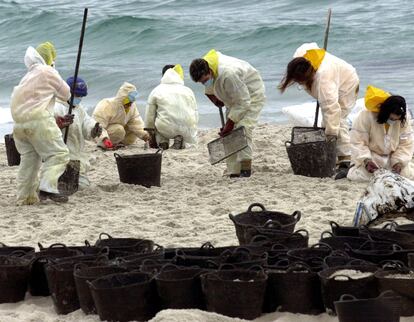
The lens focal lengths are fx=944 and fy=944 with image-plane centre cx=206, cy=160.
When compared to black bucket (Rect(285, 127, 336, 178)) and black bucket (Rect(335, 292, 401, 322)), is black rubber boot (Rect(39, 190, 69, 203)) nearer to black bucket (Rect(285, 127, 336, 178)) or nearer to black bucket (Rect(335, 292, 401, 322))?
black bucket (Rect(285, 127, 336, 178))

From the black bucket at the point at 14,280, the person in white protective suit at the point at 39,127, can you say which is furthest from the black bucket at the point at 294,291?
the person in white protective suit at the point at 39,127

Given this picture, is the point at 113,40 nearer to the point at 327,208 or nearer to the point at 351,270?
the point at 327,208

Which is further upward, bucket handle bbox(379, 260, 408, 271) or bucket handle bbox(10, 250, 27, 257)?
bucket handle bbox(379, 260, 408, 271)

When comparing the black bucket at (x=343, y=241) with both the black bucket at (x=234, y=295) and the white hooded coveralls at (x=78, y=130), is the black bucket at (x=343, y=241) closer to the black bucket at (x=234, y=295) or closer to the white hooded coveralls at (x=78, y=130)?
the black bucket at (x=234, y=295)

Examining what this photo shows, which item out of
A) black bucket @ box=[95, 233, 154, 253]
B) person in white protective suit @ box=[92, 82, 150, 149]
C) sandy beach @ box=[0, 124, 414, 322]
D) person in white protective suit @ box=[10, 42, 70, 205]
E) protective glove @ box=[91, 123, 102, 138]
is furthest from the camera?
person in white protective suit @ box=[92, 82, 150, 149]

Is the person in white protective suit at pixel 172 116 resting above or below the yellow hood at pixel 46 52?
below

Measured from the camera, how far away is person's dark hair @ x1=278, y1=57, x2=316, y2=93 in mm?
9742

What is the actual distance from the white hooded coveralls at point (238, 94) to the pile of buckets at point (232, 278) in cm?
371

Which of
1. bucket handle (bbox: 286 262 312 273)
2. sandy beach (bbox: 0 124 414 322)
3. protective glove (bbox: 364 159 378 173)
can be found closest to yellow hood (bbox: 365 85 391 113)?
protective glove (bbox: 364 159 378 173)

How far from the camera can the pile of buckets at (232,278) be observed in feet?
17.4

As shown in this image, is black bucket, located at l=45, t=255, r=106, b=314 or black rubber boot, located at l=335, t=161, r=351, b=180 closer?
black bucket, located at l=45, t=255, r=106, b=314

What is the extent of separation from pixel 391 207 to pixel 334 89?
2.81 meters

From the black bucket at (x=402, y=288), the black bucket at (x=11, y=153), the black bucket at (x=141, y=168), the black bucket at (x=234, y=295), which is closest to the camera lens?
the black bucket at (x=402, y=288)

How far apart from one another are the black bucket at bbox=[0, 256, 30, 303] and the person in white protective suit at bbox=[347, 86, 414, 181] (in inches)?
161
